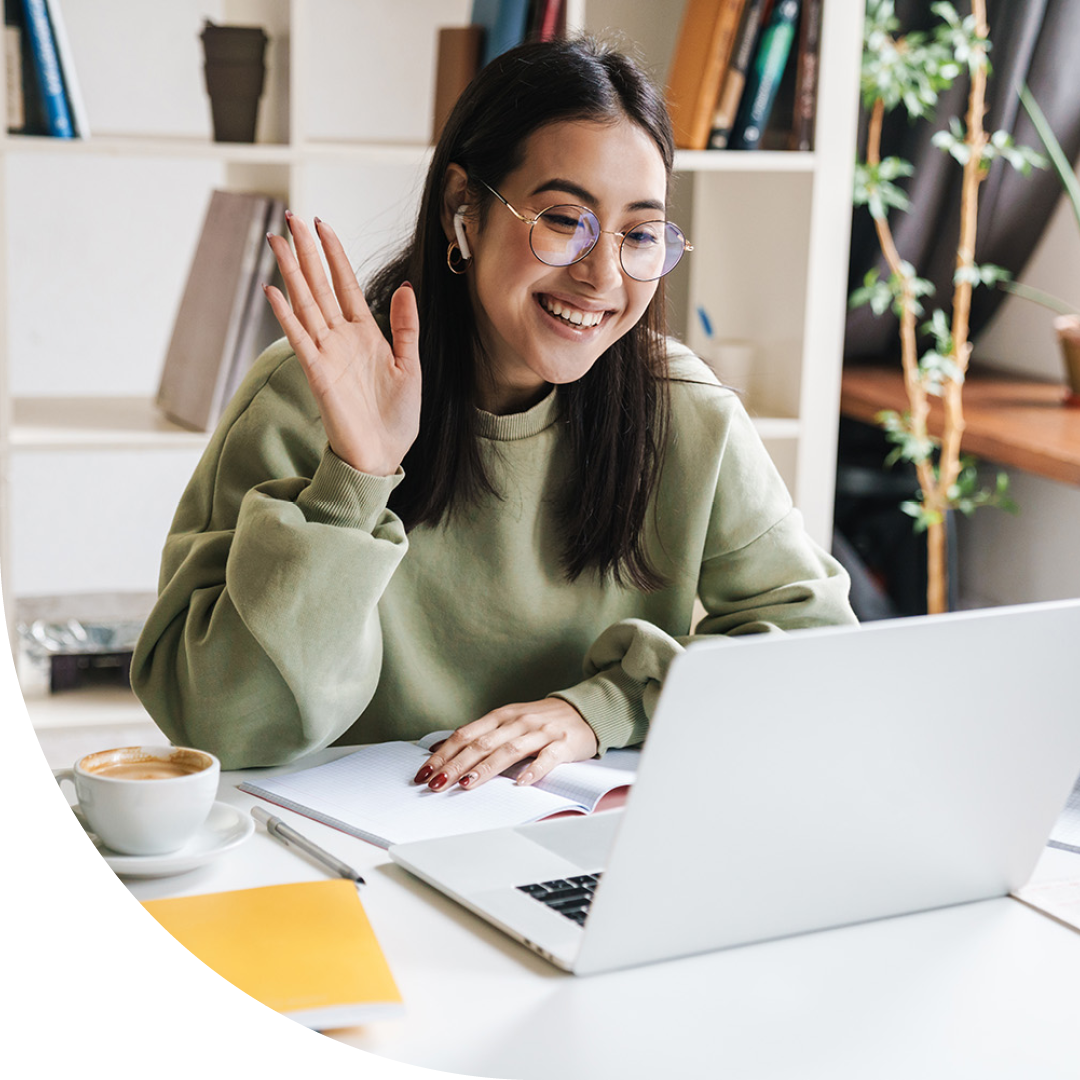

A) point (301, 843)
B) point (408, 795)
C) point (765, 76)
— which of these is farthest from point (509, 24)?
point (301, 843)

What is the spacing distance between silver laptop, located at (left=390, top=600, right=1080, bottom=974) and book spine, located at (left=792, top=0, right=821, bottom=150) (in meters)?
1.73

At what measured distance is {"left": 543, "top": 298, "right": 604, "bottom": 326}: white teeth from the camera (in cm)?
138

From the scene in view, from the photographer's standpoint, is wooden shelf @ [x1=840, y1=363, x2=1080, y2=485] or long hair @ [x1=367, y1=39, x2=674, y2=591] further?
wooden shelf @ [x1=840, y1=363, x2=1080, y2=485]

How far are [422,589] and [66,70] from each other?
1.19m

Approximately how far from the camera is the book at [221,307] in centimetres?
227

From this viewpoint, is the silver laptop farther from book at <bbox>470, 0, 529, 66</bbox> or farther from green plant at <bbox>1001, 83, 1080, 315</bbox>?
green plant at <bbox>1001, 83, 1080, 315</bbox>

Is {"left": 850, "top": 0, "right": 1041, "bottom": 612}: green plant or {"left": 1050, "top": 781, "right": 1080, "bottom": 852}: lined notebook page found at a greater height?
{"left": 850, "top": 0, "right": 1041, "bottom": 612}: green plant

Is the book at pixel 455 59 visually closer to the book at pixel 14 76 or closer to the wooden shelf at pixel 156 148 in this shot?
the wooden shelf at pixel 156 148

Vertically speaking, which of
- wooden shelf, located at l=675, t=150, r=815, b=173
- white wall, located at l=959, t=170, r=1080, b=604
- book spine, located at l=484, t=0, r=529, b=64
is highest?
book spine, located at l=484, t=0, r=529, b=64

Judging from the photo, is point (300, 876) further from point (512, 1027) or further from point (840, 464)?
point (840, 464)

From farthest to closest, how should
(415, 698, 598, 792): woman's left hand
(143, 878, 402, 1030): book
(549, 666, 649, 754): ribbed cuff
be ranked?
(549, 666, 649, 754): ribbed cuff → (415, 698, 598, 792): woman's left hand → (143, 878, 402, 1030): book

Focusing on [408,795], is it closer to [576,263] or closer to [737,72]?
[576,263]

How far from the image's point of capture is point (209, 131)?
8.25 ft

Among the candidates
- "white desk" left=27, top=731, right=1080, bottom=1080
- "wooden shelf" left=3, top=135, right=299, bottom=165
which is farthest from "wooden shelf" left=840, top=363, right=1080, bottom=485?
"white desk" left=27, top=731, right=1080, bottom=1080
